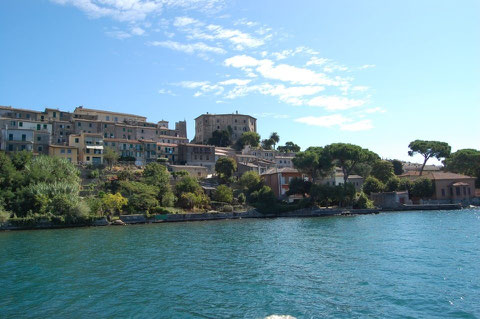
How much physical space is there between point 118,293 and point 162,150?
6594 cm

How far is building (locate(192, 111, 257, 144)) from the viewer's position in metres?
107

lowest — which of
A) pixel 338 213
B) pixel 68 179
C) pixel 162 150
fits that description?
pixel 338 213

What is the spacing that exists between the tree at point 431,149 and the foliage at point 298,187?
37.3 metres

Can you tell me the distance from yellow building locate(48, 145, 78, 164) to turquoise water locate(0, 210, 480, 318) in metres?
37.6

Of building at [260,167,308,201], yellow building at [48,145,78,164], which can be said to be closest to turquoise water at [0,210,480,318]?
building at [260,167,308,201]

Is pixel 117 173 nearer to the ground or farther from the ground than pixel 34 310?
farther from the ground

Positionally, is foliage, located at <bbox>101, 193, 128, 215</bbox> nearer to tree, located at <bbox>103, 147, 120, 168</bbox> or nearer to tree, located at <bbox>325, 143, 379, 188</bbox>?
tree, located at <bbox>103, 147, 120, 168</bbox>

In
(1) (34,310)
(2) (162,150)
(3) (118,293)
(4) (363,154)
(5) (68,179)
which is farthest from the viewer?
(2) (162,150)

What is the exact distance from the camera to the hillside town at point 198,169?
5756cm

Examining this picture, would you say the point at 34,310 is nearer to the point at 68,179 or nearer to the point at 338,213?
the point at 68,179

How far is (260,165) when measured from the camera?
8306 centimetres

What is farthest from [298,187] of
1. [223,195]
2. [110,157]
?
[110,157]

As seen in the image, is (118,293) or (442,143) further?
(442,143)

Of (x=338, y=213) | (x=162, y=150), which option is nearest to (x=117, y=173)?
(x=162, y=150)
